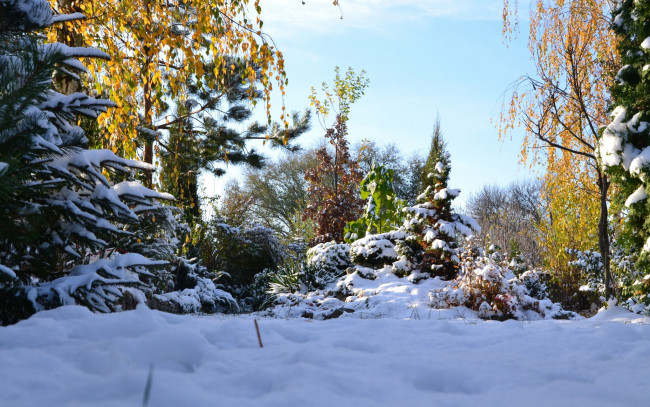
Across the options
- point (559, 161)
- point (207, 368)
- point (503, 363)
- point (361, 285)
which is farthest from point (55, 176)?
point (559, 161)

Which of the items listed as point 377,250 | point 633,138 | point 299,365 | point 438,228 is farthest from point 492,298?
point 299,365

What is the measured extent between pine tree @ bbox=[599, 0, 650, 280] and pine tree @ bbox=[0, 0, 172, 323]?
417 cm

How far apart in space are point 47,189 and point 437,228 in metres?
5.72

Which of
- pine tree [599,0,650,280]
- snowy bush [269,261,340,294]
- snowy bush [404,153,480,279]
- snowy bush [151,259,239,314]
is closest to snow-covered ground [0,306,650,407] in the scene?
pine tree [599,0,650,280]

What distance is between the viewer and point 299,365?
5.06ft

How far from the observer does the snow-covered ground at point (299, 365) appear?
1.28 m

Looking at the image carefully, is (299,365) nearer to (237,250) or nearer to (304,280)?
(304,280)

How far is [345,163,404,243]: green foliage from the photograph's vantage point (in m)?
9.37

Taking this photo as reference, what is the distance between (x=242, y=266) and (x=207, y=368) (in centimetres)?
900

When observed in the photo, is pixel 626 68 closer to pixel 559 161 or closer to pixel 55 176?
pixel 559 161

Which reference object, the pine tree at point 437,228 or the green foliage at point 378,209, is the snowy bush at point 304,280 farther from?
the green foliage at point 378,209

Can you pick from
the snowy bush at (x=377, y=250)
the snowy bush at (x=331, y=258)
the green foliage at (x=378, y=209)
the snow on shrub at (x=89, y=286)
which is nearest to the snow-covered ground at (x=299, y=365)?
the snow on shrub at (x=89, y=286)

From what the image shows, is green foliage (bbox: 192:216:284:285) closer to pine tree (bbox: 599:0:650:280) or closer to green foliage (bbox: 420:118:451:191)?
green foliage (bbox: 420:118:451:191)

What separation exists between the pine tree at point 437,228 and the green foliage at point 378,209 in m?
1.56
